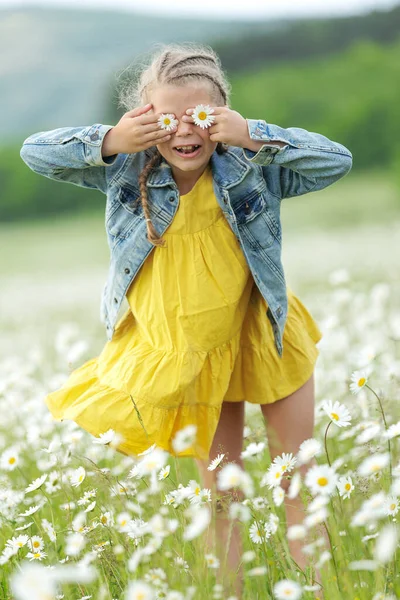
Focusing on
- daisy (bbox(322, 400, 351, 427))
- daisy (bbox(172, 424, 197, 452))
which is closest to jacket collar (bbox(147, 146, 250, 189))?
daisy (bbox(322, 400, 351, 427))

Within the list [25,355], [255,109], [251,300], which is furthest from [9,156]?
[251,300]

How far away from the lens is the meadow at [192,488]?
199 cm

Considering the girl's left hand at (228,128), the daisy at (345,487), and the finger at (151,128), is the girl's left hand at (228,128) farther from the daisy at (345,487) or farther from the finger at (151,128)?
the daisy at (345,487)

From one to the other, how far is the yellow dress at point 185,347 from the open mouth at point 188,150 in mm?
167

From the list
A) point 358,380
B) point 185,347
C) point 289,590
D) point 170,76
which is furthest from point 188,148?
point 289,590

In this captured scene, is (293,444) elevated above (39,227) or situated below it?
above

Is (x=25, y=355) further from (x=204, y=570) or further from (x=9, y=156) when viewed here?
(x=9, y=156)

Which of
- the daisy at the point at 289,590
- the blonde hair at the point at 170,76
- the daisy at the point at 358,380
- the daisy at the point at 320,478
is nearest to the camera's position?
the daisy at the point at 289,590

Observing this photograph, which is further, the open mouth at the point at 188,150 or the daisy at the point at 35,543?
the open mouth at the point at 188,150

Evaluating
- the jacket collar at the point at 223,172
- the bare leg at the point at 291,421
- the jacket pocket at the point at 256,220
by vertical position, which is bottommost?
the bare leg at the point at 291,421

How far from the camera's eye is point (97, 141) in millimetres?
2779

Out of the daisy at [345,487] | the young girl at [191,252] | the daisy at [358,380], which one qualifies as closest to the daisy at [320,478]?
the daisy at [345,487]

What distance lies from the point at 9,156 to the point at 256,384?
88.2 ft

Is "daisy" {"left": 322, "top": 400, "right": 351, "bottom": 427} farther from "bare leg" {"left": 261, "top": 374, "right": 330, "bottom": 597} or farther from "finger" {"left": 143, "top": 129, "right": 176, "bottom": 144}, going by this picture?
"finger" {"left": 143, "top": 129, "right": 176, "bottom": 144}
